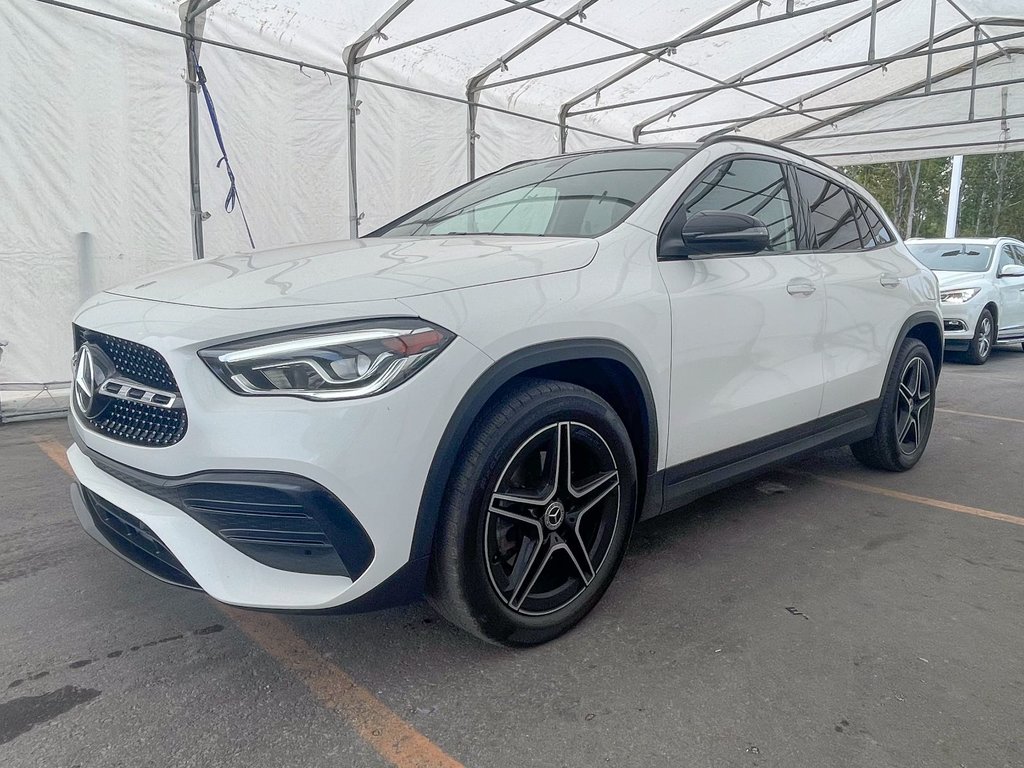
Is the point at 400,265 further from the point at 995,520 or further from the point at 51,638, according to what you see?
the point at 995,520

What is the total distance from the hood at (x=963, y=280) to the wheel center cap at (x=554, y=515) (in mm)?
8626

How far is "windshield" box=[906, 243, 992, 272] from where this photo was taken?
936 centimetres

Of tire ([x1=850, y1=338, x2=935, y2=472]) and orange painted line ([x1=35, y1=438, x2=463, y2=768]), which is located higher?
tire ([x1=850, y1=338, x2=935, y2=472])

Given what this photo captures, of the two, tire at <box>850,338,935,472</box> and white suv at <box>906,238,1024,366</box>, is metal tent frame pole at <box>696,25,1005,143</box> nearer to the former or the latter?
white suv at <box>906,238,1024,366</box>

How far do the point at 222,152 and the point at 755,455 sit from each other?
5.52 metres

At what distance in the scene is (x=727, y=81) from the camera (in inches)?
405

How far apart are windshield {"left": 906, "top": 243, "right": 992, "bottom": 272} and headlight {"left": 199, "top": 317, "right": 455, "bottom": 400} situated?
9264 mm

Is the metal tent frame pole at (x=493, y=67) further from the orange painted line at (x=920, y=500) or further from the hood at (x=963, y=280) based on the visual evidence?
the orange painted line at (x=920, y=500)

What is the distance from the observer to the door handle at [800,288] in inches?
118

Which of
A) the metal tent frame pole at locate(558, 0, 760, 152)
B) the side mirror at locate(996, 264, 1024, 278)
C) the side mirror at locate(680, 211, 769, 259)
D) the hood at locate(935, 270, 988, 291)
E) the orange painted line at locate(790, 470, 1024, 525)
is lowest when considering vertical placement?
the orange painted line at locate(790, 470, 1024, 525)

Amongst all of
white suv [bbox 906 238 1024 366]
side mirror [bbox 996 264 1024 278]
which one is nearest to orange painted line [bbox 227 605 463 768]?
white suv [bbox 906 238 1024 366]

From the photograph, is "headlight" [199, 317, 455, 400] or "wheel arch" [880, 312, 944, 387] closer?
"headlight" [199, 317, 455, 400]

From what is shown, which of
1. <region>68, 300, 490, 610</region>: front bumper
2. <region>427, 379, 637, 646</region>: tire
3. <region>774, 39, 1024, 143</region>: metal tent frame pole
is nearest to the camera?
<region>68, 300, 490, 610</region>: front bumper

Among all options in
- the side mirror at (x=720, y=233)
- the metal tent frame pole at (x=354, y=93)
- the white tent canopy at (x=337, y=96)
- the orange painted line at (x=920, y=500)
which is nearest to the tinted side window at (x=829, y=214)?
the side mirror at (x=720, y=233)
